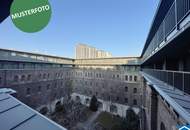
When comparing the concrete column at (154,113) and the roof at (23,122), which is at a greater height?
the roof at (23,122)

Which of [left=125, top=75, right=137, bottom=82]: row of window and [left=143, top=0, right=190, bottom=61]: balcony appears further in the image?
[left=125, top=75, right=137, bottom=82]: row of window

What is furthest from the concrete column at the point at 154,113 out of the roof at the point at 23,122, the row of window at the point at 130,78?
the row of window at the point at 130,78

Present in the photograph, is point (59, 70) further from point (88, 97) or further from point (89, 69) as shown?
point (88, 97)

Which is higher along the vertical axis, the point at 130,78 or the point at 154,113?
the point at 130,78

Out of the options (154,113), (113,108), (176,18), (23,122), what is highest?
(176,18)

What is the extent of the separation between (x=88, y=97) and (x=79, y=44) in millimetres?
20733

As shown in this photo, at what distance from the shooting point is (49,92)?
23.8m

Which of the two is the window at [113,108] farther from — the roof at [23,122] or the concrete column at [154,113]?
the roof at [23,122]

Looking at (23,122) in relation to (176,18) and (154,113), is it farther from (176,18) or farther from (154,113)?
(154,113)

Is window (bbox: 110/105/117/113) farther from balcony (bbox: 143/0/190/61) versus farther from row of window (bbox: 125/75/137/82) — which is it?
balcony (bbox: 143/0/190/61)

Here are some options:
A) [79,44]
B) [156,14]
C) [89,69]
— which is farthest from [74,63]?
[156,14]

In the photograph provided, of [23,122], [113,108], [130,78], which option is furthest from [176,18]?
[113,108]

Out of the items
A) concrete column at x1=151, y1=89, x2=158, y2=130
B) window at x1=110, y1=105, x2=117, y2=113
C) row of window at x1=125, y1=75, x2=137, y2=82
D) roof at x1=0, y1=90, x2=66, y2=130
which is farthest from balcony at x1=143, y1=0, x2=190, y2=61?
window at x1=110, y1=105, x2=117, y2=113

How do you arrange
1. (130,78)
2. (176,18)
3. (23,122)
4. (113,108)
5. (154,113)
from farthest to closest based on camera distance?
1. (113,108)
2. (130,78)
3. (154,113)
4. (176,18)
5. (23,122)
